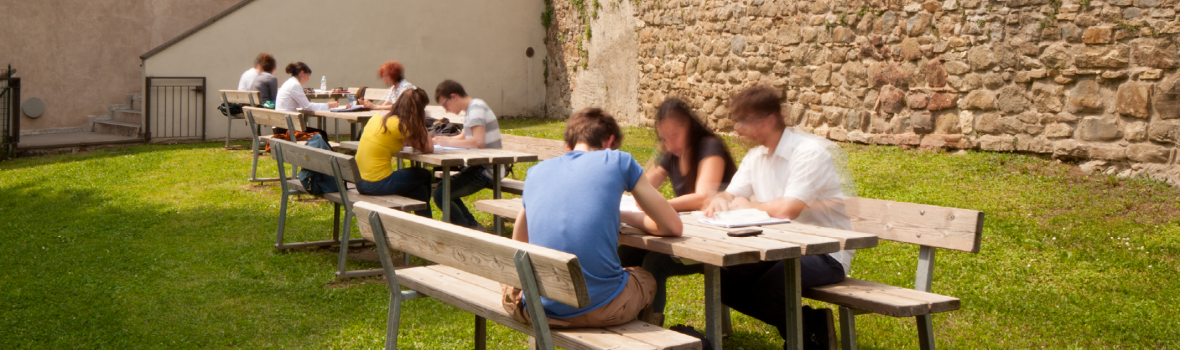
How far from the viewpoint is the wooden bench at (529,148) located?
6121 mm

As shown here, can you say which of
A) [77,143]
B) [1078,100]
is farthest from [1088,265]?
[77,143]

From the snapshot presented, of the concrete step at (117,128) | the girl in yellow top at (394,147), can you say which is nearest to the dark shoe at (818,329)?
the girl in yellow top at (394,147)

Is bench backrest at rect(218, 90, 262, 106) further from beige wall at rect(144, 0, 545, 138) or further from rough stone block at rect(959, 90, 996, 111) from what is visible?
rough stone block at rect(959, 90, 996, 111)

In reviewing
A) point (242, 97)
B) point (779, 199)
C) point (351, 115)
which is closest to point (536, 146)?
point (351, 115)

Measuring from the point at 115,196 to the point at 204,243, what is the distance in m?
2.50

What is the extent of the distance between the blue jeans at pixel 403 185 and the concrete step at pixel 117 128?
8678mm

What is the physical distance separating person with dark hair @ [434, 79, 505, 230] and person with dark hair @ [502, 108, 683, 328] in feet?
10.3

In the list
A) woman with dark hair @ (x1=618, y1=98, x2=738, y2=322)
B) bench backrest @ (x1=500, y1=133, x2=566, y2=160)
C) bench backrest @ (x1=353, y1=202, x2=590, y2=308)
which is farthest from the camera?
bench backrest @ (x1=500, y1=133, x2=566, y2=160)

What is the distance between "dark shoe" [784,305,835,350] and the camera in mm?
3281

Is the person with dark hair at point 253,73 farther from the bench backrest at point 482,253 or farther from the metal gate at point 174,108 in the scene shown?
the bench backrest at point 482,253

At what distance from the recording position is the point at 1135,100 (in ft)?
23.7

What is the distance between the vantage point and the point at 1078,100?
7.64m

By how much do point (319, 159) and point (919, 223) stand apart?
3412 mm

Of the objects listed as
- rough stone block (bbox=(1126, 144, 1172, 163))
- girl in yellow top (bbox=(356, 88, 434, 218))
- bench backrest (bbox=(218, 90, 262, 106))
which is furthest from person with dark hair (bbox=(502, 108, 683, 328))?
bench backrest (bbox=(218, 90, 262, 106))
